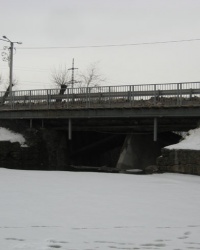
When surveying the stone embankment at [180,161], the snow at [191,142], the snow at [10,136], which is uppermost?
the snow at [10,136]

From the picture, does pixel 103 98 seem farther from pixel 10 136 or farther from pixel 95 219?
pixel 95 219

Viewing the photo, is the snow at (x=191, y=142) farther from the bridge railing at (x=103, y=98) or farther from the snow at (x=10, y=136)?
the snow at (x=10, y=136)

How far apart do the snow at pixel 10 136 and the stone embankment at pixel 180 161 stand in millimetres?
11979

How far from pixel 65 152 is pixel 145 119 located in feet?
25.0

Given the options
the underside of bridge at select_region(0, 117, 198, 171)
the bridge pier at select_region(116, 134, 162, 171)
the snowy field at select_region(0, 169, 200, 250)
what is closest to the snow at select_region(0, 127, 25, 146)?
the underside of bridge at select_region(0, 117, 198, 171)

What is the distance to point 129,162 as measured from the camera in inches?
953

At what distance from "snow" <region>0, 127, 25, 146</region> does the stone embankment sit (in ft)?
39.3

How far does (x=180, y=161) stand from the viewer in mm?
17188

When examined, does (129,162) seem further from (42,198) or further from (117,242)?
(117,242)

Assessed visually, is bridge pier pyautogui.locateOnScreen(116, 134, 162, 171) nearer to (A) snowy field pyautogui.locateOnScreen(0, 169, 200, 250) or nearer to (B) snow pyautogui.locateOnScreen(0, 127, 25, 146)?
(B) snow pyautogui.locateOnScreen(0, 127, 25, 146)

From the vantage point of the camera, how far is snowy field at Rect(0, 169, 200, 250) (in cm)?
522

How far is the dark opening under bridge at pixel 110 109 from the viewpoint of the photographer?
21.2 metres

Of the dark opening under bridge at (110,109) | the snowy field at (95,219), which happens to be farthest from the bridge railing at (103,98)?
the snowy field at (95,219)

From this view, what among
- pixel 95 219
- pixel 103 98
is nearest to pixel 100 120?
pixel 103 98
